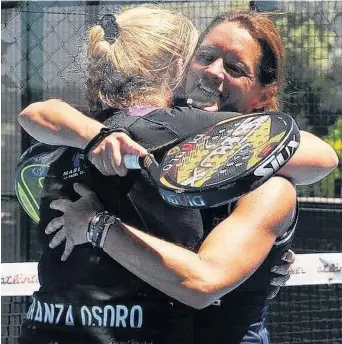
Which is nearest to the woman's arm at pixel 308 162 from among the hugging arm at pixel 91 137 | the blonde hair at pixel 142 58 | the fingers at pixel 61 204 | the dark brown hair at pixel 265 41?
the hugging arm at pixel 91 137

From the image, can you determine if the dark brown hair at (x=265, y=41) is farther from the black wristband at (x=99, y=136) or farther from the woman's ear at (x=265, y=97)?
the black wristband at (x=99, y=136)

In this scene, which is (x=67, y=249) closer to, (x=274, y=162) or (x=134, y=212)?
(x=134, y=212)

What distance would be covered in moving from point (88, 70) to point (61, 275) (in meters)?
0.38

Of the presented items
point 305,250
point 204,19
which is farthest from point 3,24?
point 305,250

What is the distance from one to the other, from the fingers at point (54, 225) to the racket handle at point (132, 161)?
0.19m

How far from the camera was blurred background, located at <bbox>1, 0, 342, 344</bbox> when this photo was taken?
8.50 ft

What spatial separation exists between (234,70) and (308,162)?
0.70 feet

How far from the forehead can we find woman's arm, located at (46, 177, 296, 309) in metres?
0.25

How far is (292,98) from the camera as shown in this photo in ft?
7.34

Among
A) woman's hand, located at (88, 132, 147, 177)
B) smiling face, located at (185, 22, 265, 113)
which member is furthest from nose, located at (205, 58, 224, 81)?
woman's hand, located at (88, 132, 147, 177)

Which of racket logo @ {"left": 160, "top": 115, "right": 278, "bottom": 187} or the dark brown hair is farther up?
the dark brown hair

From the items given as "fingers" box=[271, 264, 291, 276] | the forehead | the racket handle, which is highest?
the forehead

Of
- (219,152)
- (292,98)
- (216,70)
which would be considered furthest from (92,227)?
(292,98)

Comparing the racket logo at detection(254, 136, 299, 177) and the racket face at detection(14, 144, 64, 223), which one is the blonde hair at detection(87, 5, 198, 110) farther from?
the racket logo at detection(254, 136, 299, 177)
